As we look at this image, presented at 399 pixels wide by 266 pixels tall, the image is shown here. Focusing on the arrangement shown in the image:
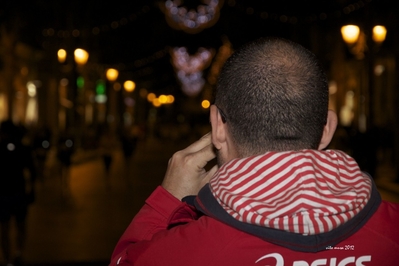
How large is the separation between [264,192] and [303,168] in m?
Result: 0.11

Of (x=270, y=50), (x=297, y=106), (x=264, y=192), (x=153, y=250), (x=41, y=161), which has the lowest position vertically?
(x=41, y=161)

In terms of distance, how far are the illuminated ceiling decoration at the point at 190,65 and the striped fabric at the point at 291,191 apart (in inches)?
2759

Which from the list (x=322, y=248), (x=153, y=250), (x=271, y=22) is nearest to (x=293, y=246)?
(x=322, y=248)

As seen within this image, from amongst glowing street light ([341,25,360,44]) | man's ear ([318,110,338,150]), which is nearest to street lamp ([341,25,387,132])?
glowing street light ([341,25,360,44])

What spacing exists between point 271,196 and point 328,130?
481 mm

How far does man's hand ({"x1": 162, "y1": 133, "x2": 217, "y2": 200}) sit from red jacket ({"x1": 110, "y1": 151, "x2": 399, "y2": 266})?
0.80 ft

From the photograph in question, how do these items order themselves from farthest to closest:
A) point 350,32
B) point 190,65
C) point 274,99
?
point 190,65 → point 350,32 → point 274,99

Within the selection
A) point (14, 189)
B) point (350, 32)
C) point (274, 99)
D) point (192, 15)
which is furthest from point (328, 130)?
point (192, 15)

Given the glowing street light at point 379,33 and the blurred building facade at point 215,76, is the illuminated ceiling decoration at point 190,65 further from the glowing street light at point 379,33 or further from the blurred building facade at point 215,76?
the glowing street light at point 379,33

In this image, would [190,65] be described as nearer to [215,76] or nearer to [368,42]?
[215,76]

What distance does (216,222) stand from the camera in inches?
77.8

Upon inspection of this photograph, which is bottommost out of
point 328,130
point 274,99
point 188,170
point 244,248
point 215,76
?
point 215,76

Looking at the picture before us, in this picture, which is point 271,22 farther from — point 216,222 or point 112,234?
point 216,222

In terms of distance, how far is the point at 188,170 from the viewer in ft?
7.81
